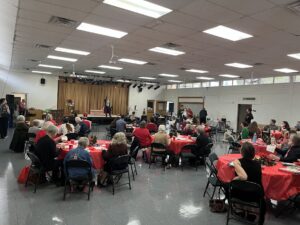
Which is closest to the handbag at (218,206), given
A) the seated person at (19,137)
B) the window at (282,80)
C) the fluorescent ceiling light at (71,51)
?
the seated person at (19,137)

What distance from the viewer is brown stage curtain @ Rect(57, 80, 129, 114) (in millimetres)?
16312

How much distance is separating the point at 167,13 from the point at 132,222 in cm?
356

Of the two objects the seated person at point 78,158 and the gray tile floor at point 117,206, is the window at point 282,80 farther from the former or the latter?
the seated person at point 78,158

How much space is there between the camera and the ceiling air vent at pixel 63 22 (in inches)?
194

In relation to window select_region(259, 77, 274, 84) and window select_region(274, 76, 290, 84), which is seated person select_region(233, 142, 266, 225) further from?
window select_region(259, 77, 274, 84)

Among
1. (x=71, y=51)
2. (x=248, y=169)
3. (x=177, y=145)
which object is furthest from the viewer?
(x=71, y=51)

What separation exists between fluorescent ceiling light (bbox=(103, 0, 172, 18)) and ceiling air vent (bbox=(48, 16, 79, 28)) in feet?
4.67

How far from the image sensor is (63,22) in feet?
16.9

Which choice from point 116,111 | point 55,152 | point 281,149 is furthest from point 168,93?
point 55,152

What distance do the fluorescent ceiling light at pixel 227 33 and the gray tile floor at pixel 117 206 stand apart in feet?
11.2

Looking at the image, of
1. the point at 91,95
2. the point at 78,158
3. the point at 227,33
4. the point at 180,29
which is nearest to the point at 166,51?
the point at 180,29

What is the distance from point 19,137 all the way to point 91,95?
10.5 metres

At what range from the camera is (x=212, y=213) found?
3.77 m

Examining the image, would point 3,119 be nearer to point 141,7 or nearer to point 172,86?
point 141,7
